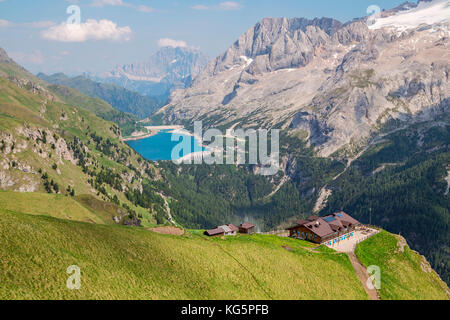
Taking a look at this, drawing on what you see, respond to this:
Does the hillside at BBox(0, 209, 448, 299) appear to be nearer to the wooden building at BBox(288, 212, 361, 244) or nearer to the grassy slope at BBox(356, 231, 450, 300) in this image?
the grassy slope at BBox(356, 231, 450, 300)

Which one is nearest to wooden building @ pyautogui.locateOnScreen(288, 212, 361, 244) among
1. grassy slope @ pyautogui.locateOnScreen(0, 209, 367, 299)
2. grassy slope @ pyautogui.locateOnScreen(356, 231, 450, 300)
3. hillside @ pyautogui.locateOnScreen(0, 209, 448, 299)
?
grassy slope @ pyautogui.locateOnScreen(356, 231, 450, 300)

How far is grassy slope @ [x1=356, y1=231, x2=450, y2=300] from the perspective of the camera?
84.0m

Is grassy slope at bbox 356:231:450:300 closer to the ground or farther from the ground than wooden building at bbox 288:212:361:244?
closer to the ground

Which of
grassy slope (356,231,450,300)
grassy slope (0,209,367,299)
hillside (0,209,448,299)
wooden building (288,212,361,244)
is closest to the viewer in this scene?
grassy slope (0,209,367,299)

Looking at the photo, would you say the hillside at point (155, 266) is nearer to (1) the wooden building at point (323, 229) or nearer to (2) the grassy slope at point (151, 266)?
(2) the grassy slope at point (151, 266)

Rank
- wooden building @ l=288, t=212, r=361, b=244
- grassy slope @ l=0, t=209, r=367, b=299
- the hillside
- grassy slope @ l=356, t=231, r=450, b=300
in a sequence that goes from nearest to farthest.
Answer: grassy slope @ l=0, t=209, r=367, b=299
the hillside
grassy slope @ l=356, t=231, r=450, b=300
wooden building @ l=288, t=212, r=361, b=244


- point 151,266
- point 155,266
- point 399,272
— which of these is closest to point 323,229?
point 399,272

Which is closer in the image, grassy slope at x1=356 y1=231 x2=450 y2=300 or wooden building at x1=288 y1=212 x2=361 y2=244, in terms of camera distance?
grassy slope at x1=356 y1=231 x2=450 y2=300

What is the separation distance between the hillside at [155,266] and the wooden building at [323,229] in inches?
535

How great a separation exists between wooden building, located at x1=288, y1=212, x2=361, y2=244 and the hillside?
13.6 m

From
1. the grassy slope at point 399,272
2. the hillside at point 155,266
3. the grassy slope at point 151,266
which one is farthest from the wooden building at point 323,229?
the grassy slope at point 151,266

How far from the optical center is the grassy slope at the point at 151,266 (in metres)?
47.8
